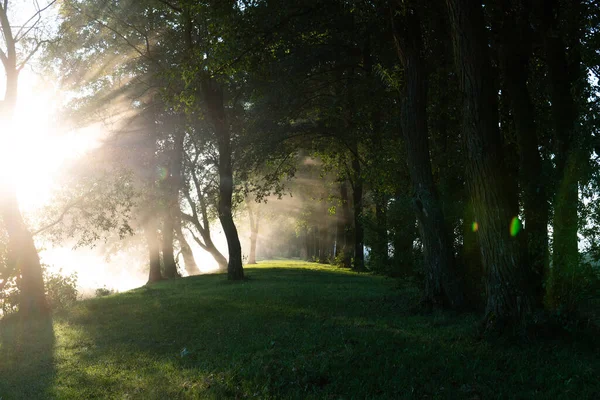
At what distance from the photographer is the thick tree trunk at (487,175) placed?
28.3 feet

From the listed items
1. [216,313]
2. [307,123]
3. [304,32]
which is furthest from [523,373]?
[307,123]

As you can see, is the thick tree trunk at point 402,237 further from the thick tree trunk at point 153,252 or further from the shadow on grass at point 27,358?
the thick tree trunk at point 153,252

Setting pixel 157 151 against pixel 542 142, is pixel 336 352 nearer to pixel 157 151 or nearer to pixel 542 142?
pixel 542 142

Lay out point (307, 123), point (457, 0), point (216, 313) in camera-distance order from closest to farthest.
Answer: point (457, 0) < point (216, 313) < point (307, 123)

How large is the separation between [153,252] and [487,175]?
31105 mm

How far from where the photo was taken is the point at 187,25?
22.7m

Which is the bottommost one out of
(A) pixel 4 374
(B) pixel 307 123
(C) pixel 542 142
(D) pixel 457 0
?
(A) pixel 4 374

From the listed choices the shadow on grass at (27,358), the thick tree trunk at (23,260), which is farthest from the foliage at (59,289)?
the shadow on grass at (27,358)

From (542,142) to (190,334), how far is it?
11.8 m

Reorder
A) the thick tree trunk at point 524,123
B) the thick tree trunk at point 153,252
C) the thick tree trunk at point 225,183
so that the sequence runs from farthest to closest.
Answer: the thick tree trunk at point 153,252, the thick tree trunk at point 225,183, the thick tree trunk at point 524,123

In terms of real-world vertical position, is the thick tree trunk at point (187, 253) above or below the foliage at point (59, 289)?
above

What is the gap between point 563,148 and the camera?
10.7 m

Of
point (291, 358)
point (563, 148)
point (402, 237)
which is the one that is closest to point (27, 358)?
point (291, 358)

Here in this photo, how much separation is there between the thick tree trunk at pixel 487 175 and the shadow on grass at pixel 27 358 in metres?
7.58
